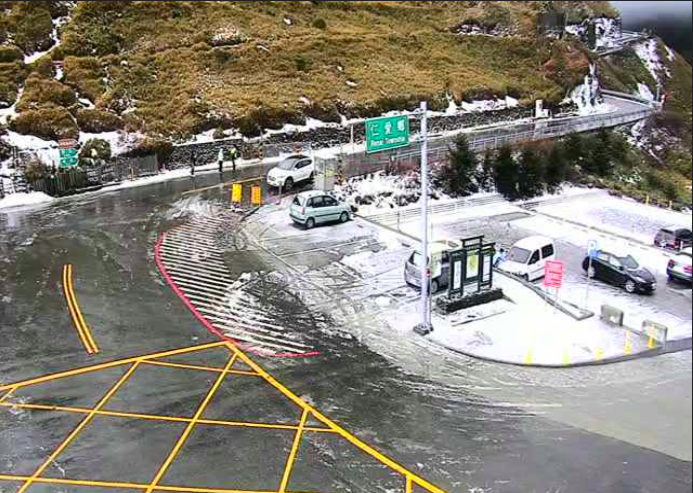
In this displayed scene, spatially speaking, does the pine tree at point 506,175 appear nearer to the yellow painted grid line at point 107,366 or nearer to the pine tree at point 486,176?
the pine tree at point 486,176

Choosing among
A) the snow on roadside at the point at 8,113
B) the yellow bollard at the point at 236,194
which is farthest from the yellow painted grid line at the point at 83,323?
the snow on roadside at the point at 8,113

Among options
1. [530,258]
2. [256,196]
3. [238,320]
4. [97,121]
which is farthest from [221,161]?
[530,258]

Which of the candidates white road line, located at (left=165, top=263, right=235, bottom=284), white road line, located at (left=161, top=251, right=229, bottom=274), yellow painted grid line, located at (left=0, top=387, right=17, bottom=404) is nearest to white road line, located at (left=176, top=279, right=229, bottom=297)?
white road line, located at (left=165, top=263, right=235, bottom=284)

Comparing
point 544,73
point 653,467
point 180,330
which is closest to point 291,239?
point 180,330

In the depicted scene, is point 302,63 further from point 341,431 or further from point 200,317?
point 341,431

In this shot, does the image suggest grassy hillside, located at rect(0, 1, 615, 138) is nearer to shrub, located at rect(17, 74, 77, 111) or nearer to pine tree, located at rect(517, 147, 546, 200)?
shrub, located at rect(17, 74, 77, 111)
